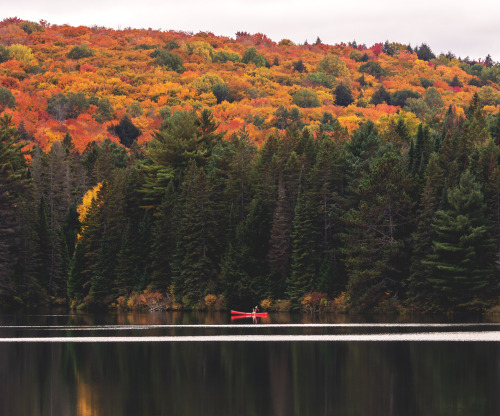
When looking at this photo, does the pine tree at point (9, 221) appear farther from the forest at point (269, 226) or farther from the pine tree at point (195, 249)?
the pine tree at point (195, 249)

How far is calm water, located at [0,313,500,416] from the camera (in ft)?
106

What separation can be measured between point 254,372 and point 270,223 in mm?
74718

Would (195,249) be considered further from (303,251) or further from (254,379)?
(254,379)

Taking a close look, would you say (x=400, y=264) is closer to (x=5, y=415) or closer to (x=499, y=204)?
(x=499, y=204)

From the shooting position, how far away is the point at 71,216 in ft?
474

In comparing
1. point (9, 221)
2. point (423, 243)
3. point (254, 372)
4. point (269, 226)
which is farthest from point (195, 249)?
point (254, 372)

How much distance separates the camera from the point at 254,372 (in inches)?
1652

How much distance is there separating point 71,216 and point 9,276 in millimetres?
22755

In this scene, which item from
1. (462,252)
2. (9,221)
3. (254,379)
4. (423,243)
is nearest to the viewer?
Answer: (254,379)

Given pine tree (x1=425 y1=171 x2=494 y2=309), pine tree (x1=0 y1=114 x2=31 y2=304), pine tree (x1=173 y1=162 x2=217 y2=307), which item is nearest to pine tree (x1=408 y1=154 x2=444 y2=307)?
pine tree (x1=425 y1=171 x2=494 y2=309)

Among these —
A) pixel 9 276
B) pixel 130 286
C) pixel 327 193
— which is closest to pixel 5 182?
pixel 9 276

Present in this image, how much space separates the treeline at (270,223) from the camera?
3804 inches

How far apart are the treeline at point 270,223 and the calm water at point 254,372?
2580 cm

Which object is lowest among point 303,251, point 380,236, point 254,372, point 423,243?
point 254,372
